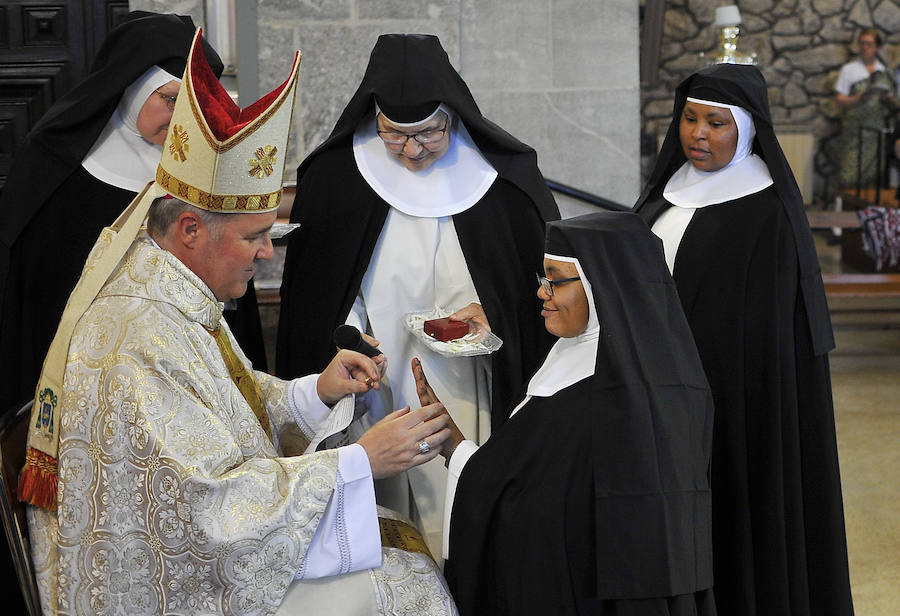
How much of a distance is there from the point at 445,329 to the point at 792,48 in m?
12.3

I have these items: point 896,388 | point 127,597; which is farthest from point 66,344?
point 896,388

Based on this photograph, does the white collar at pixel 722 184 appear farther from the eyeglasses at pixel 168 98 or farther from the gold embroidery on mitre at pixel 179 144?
the gold embroidery on mitre at pixel 179 144

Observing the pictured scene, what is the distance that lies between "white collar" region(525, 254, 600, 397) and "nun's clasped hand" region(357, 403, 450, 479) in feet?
0.98

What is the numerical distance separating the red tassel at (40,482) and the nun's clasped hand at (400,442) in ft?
2.29

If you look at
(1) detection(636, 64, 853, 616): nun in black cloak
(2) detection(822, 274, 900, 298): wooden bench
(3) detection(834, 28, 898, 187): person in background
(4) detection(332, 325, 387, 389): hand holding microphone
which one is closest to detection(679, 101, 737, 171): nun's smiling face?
(1) detection(636, 64, 853, 616): nun in black cloak

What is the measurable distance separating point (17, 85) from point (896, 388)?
601 centimetres

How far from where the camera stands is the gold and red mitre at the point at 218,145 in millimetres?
2367

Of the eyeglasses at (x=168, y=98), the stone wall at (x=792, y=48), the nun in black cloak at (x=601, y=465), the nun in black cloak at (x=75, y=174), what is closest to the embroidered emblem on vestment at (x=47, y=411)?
the nun in black cloak at (x=601, y=465)

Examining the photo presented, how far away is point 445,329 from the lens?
339 centimetres

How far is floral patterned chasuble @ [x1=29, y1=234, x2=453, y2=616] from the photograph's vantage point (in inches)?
87.2

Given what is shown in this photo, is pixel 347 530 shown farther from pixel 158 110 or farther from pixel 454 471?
pixel 158 110

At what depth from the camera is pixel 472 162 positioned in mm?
3775

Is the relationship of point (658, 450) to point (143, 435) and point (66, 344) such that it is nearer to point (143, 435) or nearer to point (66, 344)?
point (143, 435)

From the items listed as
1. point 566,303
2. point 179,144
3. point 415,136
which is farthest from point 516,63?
point 179,144
